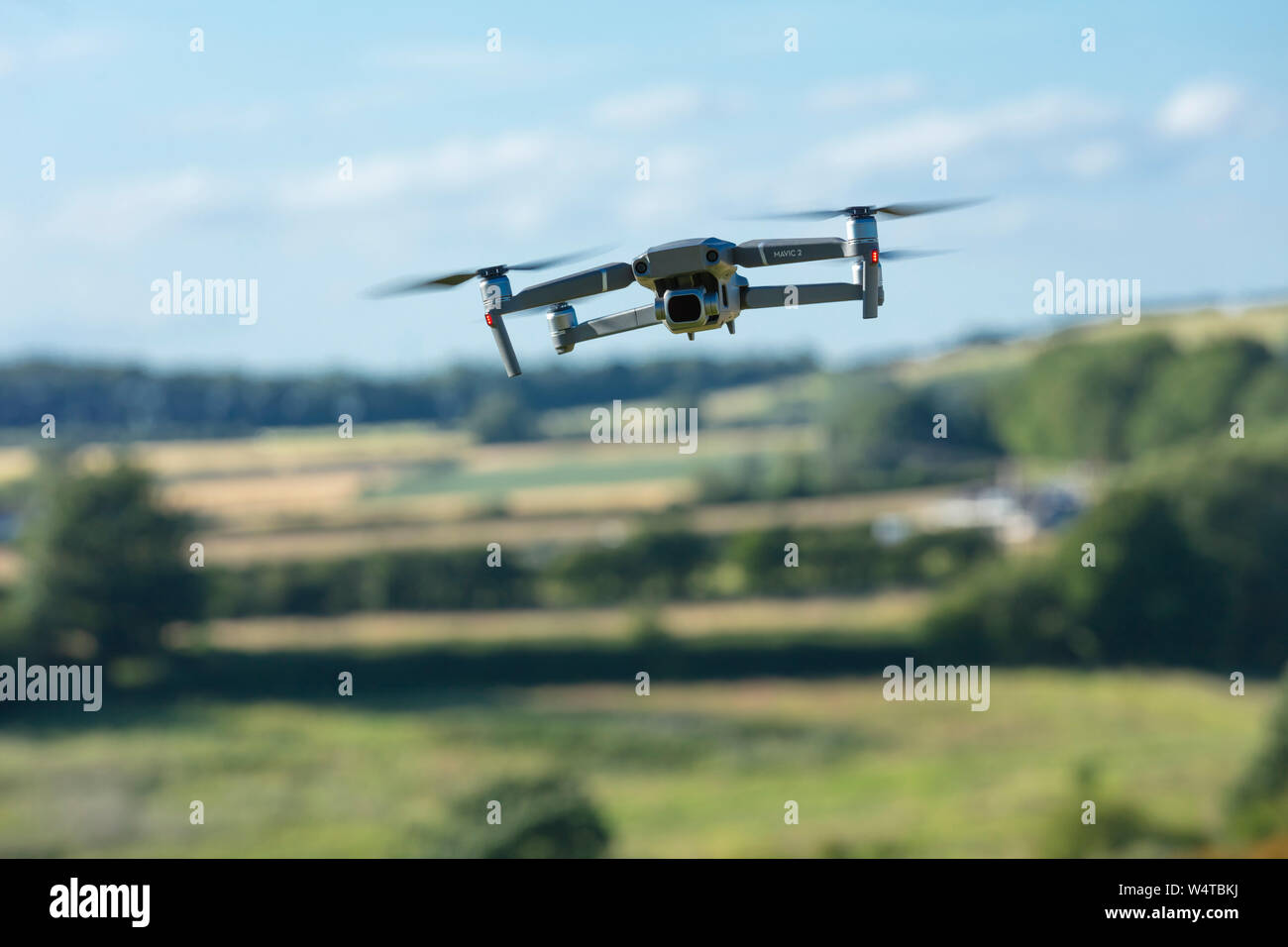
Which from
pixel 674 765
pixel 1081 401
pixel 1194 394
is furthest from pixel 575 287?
pixel 1081 401

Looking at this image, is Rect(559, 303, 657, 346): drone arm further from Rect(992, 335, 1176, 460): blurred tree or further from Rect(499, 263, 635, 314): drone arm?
Rect(992, 335, 1176, 460): blurred tree

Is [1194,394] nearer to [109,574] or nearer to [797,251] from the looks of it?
[109,574]

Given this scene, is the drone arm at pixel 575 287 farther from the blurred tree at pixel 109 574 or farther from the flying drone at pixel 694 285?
the blurred tree at pixel 109 574

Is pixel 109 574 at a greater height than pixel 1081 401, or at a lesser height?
lesser

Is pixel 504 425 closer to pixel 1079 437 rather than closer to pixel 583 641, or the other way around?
pixel 583 641
